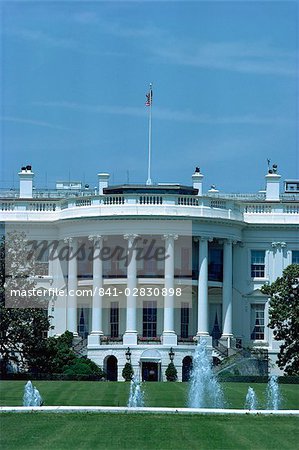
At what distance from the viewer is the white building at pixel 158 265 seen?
78.7 metres

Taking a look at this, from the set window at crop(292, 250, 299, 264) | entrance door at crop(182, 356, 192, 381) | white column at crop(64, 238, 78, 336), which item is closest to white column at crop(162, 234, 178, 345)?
entrance door at crop(182, 356, 192, 381)

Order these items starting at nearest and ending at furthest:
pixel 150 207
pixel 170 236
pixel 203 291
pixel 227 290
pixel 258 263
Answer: pixel 170 236 < pixel 150 207 < pixel 203 291 < pixel 227 290 < pixel 258 263

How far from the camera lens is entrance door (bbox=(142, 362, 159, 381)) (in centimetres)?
7744

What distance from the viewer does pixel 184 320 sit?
266ft

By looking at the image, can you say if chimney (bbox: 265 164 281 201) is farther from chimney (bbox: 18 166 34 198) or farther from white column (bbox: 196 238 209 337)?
chimney (bbox: 18 166 34 198)

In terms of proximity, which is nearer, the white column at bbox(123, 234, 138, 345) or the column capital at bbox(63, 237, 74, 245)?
the white column at bbox(123, 234, 138, 345)

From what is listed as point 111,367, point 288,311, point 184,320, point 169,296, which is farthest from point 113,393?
point 184,320

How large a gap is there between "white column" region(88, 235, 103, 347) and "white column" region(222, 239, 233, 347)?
6.88 m

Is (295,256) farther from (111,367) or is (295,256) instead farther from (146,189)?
(111,367)

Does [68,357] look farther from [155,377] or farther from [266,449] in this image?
[266,449]

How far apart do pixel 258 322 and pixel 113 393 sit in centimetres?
2957

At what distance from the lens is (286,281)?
7244 cm

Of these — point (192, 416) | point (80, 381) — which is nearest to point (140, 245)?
point (80, 381)

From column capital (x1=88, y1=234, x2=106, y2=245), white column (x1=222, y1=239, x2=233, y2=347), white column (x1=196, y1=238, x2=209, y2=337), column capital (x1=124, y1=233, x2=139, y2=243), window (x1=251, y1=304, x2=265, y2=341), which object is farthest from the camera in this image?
window (x1=251, y1=304, x2=265, y2=341)
